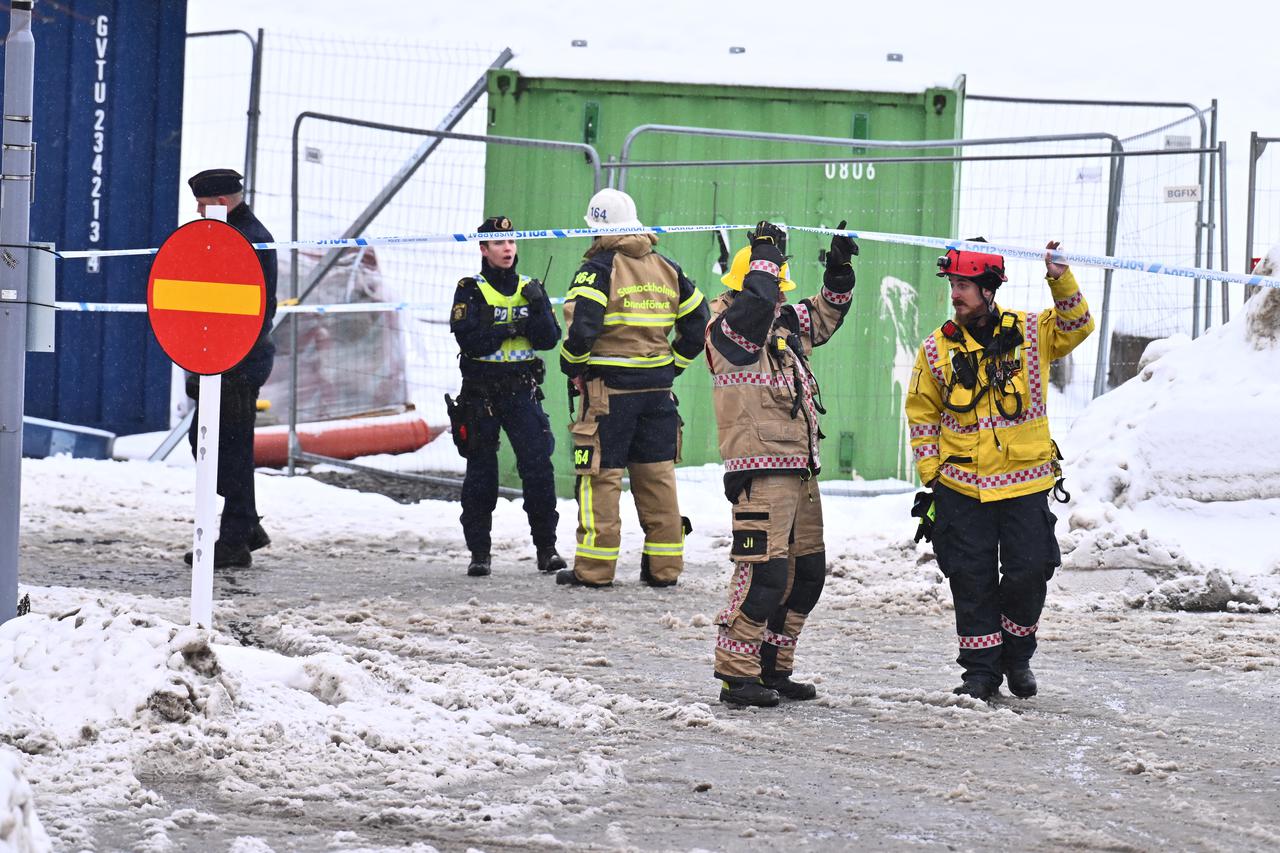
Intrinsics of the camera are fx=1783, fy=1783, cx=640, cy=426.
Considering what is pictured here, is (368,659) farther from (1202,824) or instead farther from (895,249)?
(895,249)

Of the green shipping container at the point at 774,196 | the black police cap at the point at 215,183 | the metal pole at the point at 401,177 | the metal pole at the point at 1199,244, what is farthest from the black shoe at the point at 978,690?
the metal pole at the point at 401,177

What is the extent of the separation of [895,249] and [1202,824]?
7901 mm

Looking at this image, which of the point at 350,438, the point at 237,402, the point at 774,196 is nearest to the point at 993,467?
the point at 237,402

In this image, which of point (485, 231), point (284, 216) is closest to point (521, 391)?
point (485, 231)

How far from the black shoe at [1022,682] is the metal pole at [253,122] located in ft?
26.6

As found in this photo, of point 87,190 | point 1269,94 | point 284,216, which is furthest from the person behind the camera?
point 1269,94

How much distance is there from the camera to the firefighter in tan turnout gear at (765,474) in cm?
632

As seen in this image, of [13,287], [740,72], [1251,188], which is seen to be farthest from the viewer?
[740,72]

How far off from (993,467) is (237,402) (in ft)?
14.3

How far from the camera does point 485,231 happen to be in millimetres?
9695

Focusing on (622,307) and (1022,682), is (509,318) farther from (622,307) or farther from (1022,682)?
(1022,682)

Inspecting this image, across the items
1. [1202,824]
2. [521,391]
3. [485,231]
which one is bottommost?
[1202,824]

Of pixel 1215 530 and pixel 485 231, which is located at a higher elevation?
pixel 485 231

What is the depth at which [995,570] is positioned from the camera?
6566 millimetres
